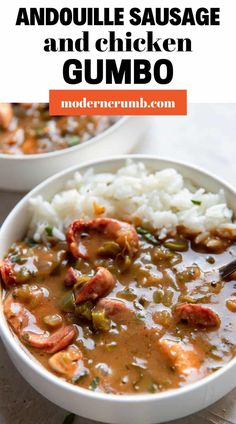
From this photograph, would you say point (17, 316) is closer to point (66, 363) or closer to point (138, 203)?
point (66, 363)

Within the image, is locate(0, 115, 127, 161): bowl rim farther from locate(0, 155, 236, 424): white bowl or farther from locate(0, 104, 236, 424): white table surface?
locate(0, 155, 236, 424): white bowl

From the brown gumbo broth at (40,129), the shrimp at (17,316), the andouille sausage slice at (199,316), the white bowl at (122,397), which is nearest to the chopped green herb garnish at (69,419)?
the white bowl at (122,397)

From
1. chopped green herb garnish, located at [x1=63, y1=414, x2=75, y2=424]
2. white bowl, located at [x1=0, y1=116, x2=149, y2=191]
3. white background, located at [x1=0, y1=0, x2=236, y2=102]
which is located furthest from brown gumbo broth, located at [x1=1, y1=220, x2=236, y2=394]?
white background, located at [x1=0, y1=0, x2=236, y2=102]

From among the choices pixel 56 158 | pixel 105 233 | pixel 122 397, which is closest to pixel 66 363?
pixel 122 397

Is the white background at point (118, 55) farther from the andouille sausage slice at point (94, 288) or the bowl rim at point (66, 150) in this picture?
the andouille sausage slice at point (94, 288)

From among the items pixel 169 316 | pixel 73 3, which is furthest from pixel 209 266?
pixel 73 3

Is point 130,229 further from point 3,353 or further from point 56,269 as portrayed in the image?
point 3,353
